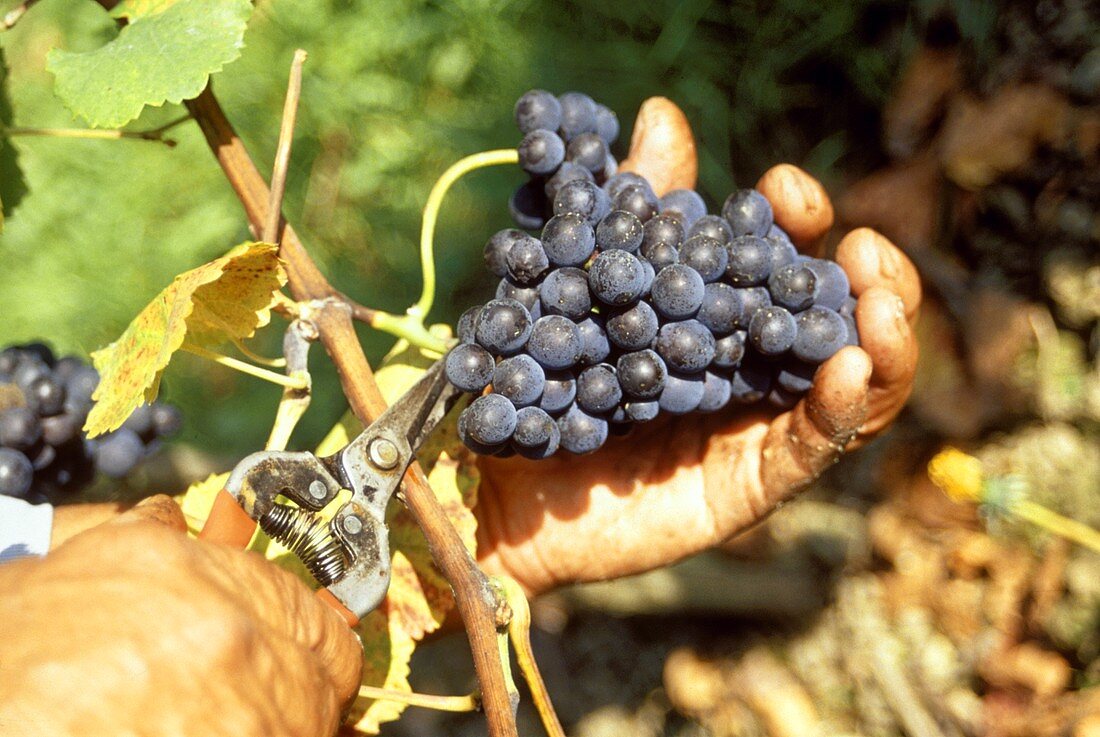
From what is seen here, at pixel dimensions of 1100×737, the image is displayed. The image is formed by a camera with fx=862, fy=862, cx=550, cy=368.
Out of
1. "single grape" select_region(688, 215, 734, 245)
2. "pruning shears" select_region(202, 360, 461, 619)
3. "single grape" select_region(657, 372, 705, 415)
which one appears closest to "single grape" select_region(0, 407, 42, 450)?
"pruning shears" select_region(202, 360, 461, 619)

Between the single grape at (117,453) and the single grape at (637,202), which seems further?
the single grape at (117,453)

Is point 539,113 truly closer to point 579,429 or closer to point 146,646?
point 579,429

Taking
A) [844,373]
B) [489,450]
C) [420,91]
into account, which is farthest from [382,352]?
[844,373]

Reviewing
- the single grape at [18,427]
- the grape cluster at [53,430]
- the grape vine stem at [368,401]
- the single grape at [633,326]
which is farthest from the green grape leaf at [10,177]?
the single grape at [633,326]

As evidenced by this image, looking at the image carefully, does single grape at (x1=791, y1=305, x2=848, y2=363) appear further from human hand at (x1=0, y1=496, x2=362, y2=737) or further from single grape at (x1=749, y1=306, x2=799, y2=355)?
human hand at (x1=0, y1=496, x2=362, y2=737)

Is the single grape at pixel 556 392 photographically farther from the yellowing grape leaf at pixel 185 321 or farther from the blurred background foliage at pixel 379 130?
the blurred background foliage at pixel 379 130
